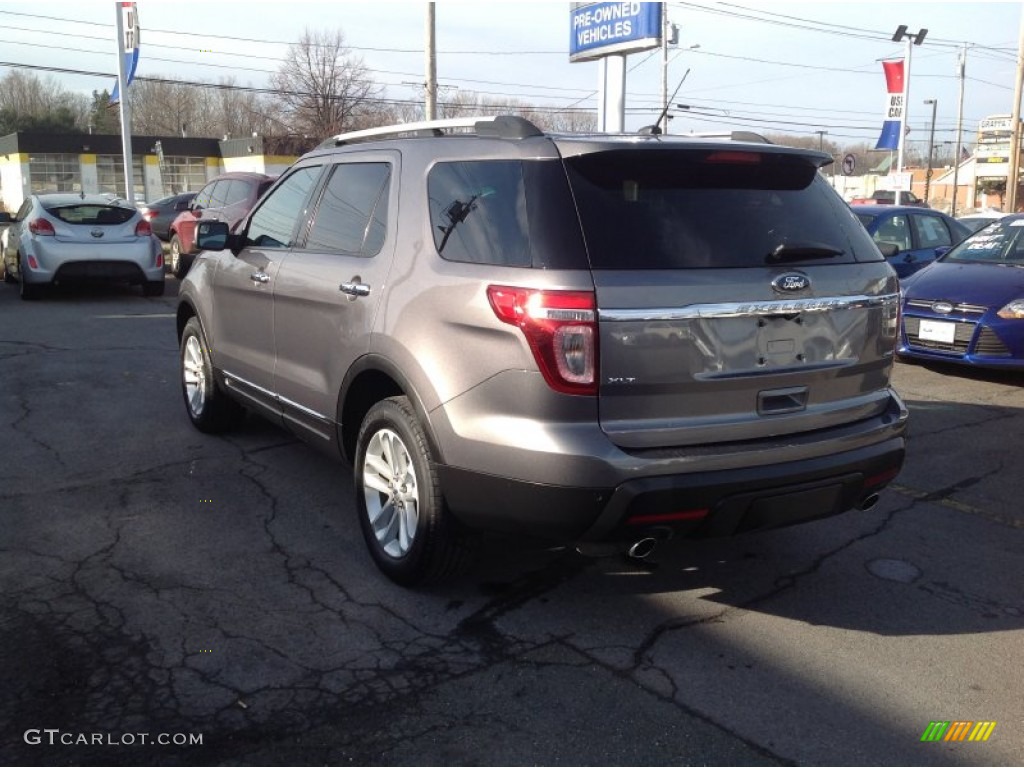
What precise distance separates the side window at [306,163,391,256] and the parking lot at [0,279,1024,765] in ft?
4.69

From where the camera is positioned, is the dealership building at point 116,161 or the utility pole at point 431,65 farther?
the dealership building at point 116,161

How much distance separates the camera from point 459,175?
379 centimetres

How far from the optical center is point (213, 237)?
5598mm

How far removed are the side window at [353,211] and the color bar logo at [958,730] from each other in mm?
2825

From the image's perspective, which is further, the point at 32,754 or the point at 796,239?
the point at 796,239

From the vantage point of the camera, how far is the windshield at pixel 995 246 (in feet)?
29.9

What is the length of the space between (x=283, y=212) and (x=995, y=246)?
7419 millimetres

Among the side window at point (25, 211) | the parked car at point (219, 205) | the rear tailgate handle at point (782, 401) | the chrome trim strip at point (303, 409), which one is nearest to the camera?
the rear tailgate handle at point (782, 401)

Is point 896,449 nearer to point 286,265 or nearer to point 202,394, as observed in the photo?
point 286,265

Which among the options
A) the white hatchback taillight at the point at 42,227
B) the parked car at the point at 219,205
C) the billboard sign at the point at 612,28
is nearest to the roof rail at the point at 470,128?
the white hatchback taillight at the point at 42,227

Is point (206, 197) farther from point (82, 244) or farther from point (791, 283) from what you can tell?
point (791, 283)

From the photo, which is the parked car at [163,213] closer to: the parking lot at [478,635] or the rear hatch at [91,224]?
the rear hatch at [91,224]

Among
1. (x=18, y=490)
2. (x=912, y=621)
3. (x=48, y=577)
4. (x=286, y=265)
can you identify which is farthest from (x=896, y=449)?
(x=18, y=490)

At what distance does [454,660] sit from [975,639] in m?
2.06
